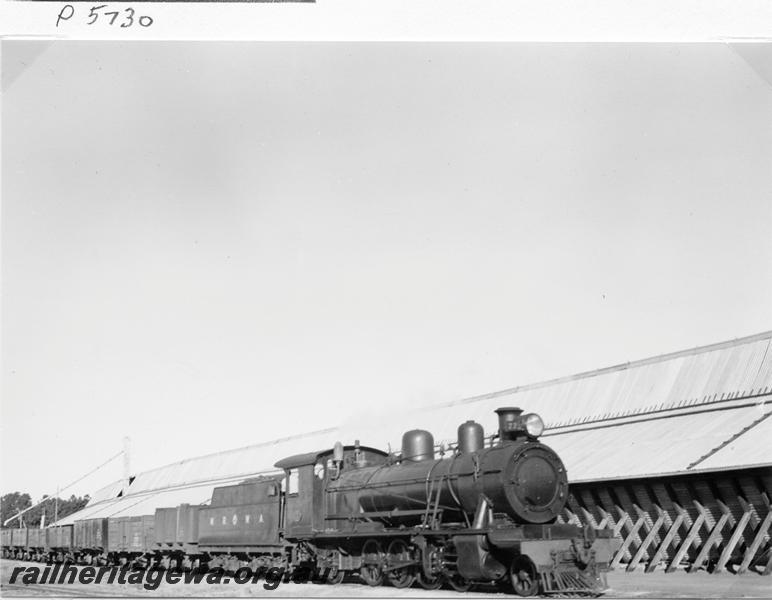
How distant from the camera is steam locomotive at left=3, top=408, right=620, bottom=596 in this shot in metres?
14.2

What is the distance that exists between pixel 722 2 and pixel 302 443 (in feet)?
120

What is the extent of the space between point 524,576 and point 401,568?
343 cm

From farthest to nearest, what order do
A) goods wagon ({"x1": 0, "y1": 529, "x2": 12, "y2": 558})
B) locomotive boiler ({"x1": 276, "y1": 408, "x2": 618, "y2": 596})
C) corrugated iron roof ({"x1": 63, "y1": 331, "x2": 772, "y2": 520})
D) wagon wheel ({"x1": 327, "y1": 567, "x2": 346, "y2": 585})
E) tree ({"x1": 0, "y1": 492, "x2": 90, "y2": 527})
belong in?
1. tree ({"x1": 0, "y1": 492, "x2": 90, "y2": 527})
2. goods wagon ({"x1": 0, "y1": 529, "x2": 12, "y2": 558})
3. corrugated iron roof ({"x1": 63, "y1": 331, "x2": 772, "y2": 520})
4. wagon wheel ({"x1": 327, "y1": 567, "x2": 346, "y2": 585})
5. locomotive boiler ({"x1": 276, "y1": 408, "x2": 618, "y2": 596})

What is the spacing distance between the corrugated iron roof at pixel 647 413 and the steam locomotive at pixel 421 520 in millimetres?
4774

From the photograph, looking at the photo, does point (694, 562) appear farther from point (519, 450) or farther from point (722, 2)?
point (722, 2)

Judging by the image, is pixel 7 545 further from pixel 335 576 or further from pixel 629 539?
pixel 629 539

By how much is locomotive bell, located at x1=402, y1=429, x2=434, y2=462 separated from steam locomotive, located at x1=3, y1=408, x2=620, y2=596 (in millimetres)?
27

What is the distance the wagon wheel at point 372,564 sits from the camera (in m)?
17.4

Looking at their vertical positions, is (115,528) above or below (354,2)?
below

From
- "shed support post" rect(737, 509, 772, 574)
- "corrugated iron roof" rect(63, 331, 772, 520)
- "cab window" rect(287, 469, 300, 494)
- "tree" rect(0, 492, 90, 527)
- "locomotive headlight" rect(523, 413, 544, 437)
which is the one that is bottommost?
"shed support post" rect(737, 509, 772, 574)

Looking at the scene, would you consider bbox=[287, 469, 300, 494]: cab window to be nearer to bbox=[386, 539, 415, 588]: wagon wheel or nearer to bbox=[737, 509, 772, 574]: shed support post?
bbox=[386, 539, 415, 588]: wagon wheel

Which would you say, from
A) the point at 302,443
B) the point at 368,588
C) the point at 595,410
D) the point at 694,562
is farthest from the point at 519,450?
the point at 302,443

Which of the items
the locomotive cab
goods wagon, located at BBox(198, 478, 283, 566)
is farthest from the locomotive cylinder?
goods wagon, located at BBox(198, 478, 283, 566)

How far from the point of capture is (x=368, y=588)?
16922mm
